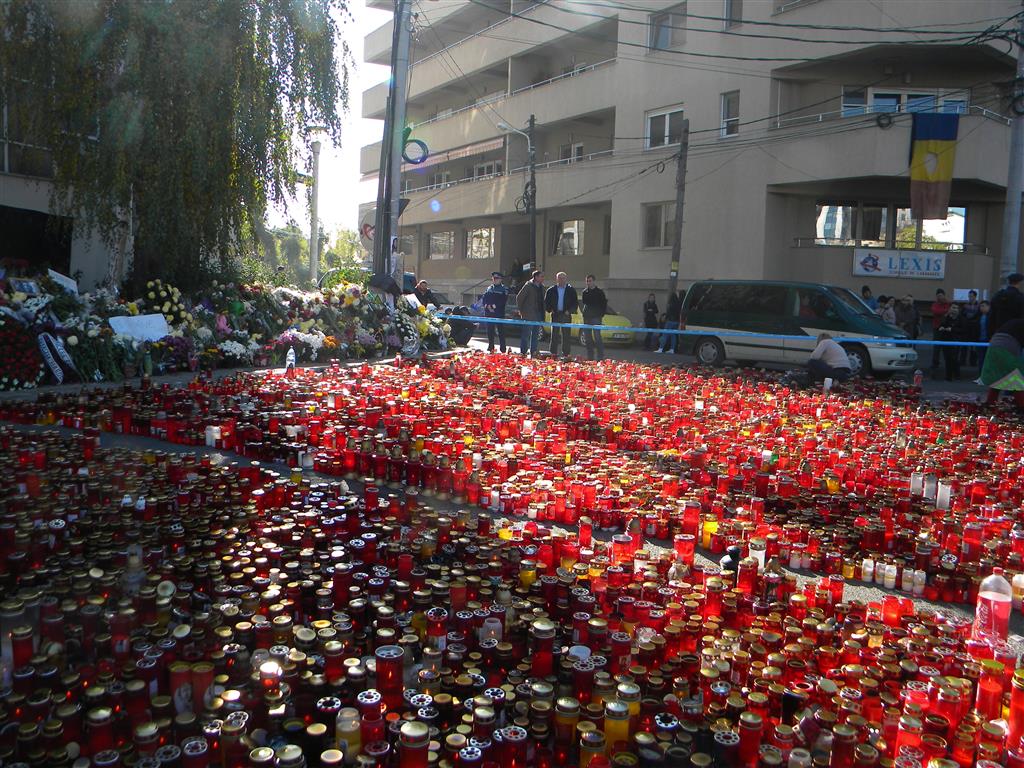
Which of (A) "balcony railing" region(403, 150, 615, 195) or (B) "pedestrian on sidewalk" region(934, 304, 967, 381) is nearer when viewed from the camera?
(B) "pedestrian on sidewalk" region(934, 304, 967, 381)

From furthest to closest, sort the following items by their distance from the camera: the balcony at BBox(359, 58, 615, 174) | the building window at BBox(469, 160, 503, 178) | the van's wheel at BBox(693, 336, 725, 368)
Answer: the building window at BBox(469, 160, 503, 178)
the balcony at BBox(359, 58, 615, 174)
the van's wheel at BBox(693, 336, 725, 368)

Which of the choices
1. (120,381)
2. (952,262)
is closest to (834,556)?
(120,381)

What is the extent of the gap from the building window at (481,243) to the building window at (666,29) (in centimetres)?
1357

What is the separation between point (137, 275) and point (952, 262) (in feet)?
70.1

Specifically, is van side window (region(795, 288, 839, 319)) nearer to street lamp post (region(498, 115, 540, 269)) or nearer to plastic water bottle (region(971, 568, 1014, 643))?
street lamp post (region(498, 115, 540, 269))

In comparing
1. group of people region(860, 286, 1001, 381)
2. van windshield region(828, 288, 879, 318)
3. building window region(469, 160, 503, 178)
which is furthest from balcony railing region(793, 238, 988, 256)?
building window region(469, 160, 503, 178)

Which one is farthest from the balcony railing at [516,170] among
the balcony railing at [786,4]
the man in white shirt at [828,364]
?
the man in white shirt at [828,364]

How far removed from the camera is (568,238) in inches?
1433

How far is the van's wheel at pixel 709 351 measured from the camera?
1862cm

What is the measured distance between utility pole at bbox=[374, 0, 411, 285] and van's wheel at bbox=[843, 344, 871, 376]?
10.3 m

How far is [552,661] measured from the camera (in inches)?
141

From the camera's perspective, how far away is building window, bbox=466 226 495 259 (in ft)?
135

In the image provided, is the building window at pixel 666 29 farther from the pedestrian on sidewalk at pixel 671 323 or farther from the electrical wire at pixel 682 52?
the pedestrian on sidewalk at pixel 671 323

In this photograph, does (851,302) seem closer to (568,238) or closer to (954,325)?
(954,325)
